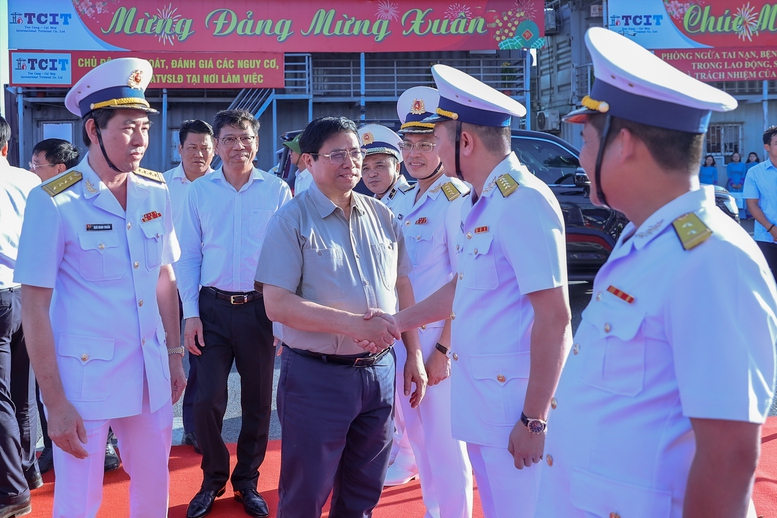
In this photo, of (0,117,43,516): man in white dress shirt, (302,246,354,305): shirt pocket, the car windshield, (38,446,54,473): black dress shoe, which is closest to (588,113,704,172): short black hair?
(302,246,354,305): shirt pocket

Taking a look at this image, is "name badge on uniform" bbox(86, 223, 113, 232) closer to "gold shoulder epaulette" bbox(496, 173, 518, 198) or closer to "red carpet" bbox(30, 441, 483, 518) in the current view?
"gold shoulder epaulette" bbox(496, 173, 518, 198)

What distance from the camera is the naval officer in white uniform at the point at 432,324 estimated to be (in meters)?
3.12

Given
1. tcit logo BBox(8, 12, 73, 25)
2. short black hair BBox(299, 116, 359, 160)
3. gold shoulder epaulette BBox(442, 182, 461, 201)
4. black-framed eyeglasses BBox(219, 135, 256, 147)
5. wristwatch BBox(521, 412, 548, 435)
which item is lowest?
wristwatch BBox(521, 412, 548, 435)

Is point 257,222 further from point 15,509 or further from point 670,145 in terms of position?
point 670,145

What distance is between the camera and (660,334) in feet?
4.41

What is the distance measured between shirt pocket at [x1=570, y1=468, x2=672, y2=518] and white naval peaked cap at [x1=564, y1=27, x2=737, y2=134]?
720 millimetres

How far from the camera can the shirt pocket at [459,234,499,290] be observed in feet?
7.41

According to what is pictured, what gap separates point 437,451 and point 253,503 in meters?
1.01

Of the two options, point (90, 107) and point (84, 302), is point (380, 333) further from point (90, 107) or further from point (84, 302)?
point (90, 107)

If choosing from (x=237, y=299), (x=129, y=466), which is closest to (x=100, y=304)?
(x=129, y=466)

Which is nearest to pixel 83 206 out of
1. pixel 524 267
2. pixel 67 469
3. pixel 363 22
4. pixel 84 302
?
pixel 84 302

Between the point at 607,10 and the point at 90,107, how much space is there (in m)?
22.1

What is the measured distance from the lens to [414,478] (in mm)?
3955

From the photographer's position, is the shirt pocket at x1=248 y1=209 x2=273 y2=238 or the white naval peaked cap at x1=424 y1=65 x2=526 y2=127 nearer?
the white naval peaked cap at x1=424 y1=65 x2=526 y2=127
